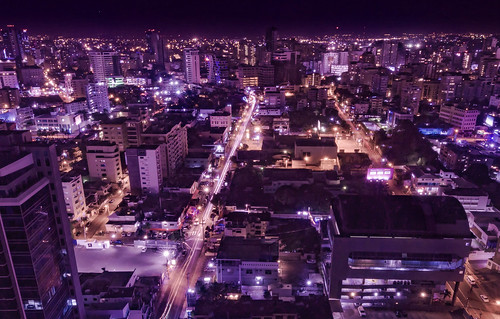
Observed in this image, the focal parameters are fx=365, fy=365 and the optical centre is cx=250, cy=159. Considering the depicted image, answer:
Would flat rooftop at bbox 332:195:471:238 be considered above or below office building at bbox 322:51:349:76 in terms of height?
below

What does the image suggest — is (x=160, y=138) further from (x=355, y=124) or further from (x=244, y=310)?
(x=355, y=124)

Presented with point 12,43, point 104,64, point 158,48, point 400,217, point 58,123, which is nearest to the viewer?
point 400,217

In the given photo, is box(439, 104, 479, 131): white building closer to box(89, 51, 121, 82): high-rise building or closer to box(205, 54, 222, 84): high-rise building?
box(205, 54, 222, 84): high-rise building

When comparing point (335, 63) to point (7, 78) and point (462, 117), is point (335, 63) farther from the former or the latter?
point (7, 78)

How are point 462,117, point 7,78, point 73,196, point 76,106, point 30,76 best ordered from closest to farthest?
point 73,196, point 462,117, point 76,106, point 7,78, point 30,76

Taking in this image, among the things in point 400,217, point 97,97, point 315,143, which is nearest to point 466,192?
point 400,217

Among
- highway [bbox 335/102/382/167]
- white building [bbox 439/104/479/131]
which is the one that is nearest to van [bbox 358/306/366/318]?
highway [bbox 335/102/382/167]
